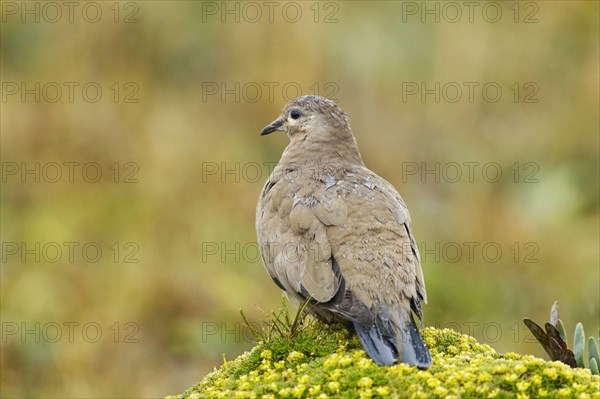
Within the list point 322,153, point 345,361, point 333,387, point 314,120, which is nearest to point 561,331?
point 345,361

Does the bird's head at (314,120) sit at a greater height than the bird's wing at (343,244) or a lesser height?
greater

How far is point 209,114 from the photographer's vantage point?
14.0m

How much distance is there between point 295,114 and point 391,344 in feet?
11.1

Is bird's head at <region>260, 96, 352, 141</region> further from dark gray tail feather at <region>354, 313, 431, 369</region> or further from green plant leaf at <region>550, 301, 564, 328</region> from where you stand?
green plant leaf at <region>550, 301, 564, 328</region>

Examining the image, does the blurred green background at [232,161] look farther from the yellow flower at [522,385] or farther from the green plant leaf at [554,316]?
the yellow flower at [522,385]

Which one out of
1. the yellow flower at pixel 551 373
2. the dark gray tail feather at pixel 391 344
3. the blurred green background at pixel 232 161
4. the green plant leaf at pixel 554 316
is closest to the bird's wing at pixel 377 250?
the dark gray tail feather at pixel 391 344

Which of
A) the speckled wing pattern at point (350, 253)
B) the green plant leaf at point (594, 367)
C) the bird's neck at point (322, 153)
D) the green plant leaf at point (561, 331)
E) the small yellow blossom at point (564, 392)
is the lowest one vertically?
the green plant leaf at point (594, 367)

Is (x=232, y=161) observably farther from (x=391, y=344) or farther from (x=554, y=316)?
(x=391, y=344)

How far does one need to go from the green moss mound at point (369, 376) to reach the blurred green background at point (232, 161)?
18.8 feet

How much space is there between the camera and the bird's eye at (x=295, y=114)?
330 inches

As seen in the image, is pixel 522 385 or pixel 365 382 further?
pixel 365 382

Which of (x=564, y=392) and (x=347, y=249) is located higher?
(x=347, y=249)

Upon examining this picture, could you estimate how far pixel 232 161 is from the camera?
13.3m

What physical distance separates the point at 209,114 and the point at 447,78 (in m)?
3.79
